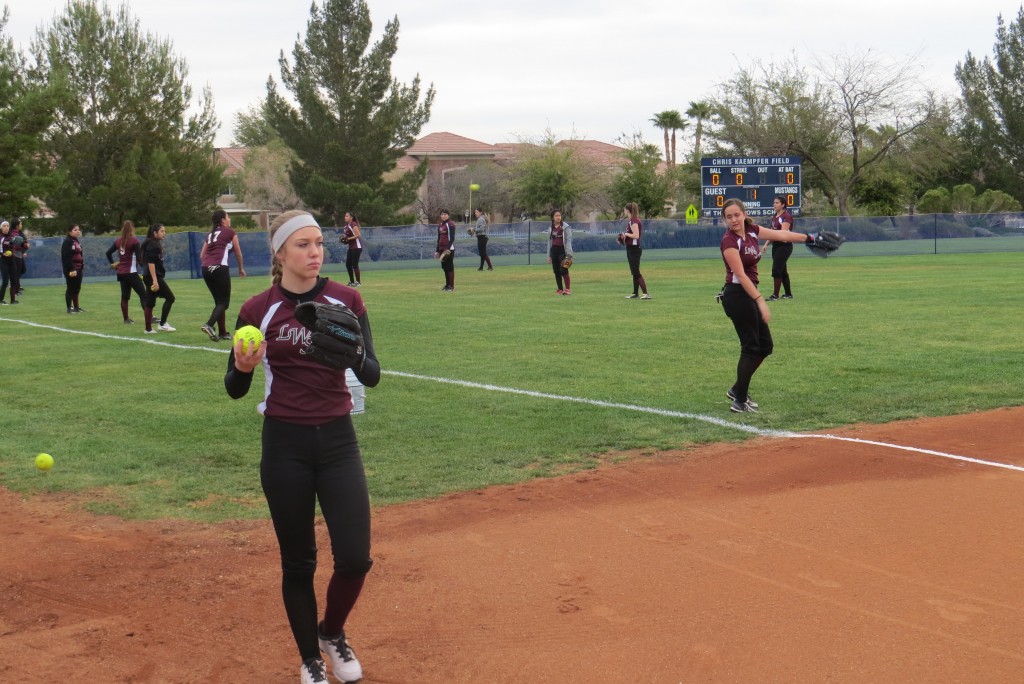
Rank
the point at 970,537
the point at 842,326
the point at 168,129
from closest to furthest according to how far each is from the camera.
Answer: the point at 970,537, the point at 842,326, the point at 168,129

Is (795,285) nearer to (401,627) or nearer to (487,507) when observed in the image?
(487,507)

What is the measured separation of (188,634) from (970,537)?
4230 millimetres

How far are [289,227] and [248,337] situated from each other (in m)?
0.51

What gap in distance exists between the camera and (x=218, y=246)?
15914 millimetres

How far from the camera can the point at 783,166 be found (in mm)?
41219

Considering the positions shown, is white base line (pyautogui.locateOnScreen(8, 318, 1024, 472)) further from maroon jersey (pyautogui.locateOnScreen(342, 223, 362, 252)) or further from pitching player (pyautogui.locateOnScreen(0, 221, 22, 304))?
maroon jersey (pyautogui.locateOnScreen(342, 223, 362, 252))

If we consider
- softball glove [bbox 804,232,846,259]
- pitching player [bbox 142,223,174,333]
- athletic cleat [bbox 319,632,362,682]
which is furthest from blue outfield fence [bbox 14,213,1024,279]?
athletic cleat [bbox 319,632,362,682]

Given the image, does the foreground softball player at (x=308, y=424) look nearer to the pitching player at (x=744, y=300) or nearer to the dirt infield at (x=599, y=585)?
the dirt infield at (x=599, y=585)

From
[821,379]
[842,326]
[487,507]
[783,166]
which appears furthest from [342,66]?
[487,507]

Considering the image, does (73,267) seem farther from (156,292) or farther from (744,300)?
(744,300)

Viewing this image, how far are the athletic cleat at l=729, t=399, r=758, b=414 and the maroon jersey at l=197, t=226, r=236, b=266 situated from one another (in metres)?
8.71

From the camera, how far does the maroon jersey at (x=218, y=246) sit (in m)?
15.8

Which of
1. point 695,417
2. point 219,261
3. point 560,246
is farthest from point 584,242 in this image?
point 695,417

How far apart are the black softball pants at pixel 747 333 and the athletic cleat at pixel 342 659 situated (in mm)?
6150
